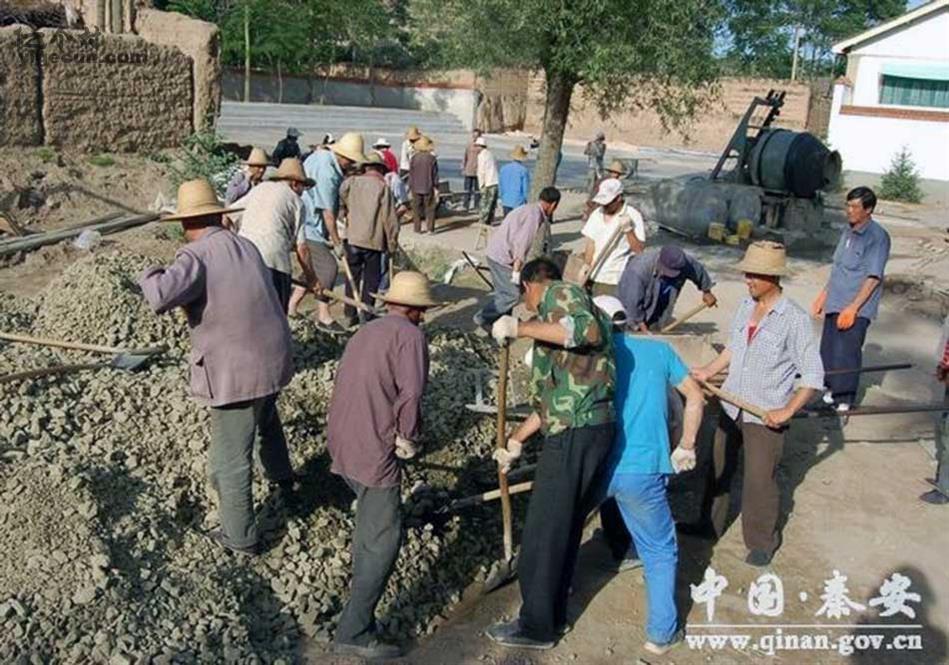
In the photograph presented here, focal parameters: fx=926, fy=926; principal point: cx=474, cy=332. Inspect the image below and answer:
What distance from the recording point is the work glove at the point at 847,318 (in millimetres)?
6688

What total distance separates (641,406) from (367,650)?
1.61 m

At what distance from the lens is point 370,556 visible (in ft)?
13.3

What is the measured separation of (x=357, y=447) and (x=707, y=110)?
7.99m

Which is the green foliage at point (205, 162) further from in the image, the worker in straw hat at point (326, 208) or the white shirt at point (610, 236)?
the white shirt at point (610, 236)

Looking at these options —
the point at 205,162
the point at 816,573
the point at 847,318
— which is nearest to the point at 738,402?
the point at 816,573

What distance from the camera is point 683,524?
5.47m

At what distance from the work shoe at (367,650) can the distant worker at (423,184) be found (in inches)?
399

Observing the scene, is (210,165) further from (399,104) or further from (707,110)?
(399,104)

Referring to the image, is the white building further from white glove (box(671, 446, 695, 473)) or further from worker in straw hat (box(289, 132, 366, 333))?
white glove (box(671, 446, 695, 473))

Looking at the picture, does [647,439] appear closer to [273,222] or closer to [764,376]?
[764,376]

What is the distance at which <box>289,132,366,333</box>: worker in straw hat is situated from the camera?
793 centimetres

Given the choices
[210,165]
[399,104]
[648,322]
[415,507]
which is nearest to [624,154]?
[399,104]

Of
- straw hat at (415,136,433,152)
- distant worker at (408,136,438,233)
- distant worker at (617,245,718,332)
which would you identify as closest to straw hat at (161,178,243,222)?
distant worker at (617,245,718,332)

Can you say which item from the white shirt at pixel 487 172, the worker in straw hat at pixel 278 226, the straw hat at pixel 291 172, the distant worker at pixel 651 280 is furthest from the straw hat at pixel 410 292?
the white shirt at pixel 487 172
